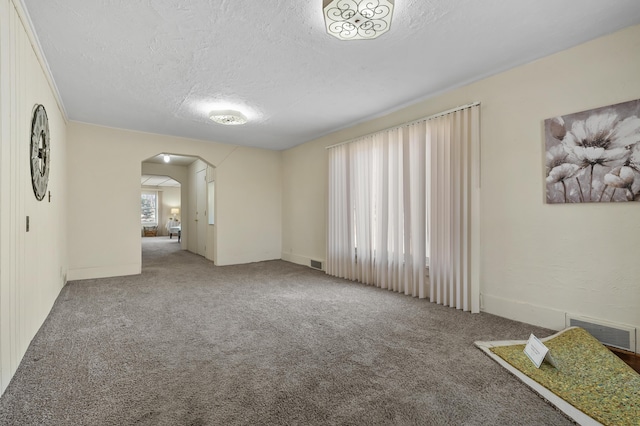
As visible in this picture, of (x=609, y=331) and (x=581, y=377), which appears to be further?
(x=609, y=331)

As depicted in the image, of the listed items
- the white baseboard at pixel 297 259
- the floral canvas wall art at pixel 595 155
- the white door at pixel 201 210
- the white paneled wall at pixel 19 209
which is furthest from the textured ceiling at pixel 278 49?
the white door at pixel 201 210

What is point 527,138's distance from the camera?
9.57 feet

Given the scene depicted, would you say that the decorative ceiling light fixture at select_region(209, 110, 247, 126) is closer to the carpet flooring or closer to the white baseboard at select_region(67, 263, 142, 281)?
the carpet flooring

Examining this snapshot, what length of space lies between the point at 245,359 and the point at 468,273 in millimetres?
2492

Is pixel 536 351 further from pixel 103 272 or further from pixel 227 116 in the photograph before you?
pixel 103 272

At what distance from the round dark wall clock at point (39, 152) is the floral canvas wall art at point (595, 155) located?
4.58 metres

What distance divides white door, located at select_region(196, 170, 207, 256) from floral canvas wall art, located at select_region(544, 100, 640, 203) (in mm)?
6950

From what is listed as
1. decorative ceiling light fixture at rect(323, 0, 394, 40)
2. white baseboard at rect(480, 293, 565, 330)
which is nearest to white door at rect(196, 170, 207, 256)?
decorative ceiling light fixture at rect(323, 0, 394, 40)

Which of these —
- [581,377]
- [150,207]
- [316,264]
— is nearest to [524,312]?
[581,377]

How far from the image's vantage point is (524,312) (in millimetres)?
2924

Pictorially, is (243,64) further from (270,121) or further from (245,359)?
(245,359)

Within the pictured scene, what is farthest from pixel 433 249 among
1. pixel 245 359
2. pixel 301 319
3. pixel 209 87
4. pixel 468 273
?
pixel 209 87

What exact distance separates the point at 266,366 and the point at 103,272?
4.34 m

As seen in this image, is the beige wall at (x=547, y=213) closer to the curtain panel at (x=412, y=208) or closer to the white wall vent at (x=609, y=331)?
the white wall vent at (x=609, y=331)
